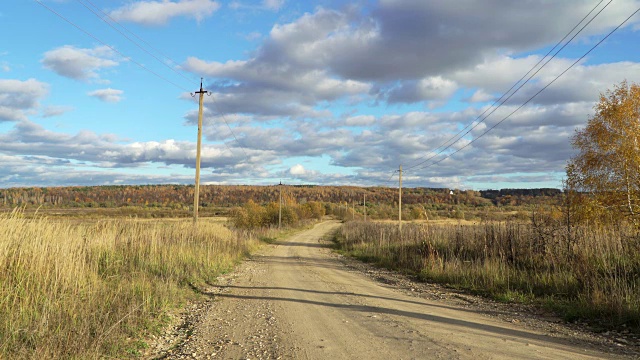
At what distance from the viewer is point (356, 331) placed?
6801mm

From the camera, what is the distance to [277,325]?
23.9 ft

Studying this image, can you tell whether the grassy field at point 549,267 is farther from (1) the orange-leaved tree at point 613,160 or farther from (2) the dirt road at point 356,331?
(1) the orange-leaved tree at point 613,160

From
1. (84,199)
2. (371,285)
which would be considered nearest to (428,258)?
(371,285)

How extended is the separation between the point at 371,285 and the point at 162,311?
6831mm

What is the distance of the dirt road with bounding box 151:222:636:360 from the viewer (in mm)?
5652

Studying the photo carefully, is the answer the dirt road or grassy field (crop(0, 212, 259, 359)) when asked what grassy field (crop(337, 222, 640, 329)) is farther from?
grassy field (crop(0, 212, 259, 359))

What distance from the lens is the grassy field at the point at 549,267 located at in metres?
8.10

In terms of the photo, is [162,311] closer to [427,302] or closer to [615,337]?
[427,302]

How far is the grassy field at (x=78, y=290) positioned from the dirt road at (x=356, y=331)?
93 cm

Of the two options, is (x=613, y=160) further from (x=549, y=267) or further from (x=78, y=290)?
(x=78, y=290)

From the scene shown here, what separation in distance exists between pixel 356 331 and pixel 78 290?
5.38 meters

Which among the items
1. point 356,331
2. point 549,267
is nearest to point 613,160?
point 549,267

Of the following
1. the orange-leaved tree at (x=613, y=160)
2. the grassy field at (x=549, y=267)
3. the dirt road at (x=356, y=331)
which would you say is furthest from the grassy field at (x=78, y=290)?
the orange-leaved tree at (x=613, y=160)

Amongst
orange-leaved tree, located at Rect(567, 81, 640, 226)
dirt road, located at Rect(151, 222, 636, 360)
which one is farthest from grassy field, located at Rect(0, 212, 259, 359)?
orange-leaved tree, located at Rect(567, 81, 640, 226)
